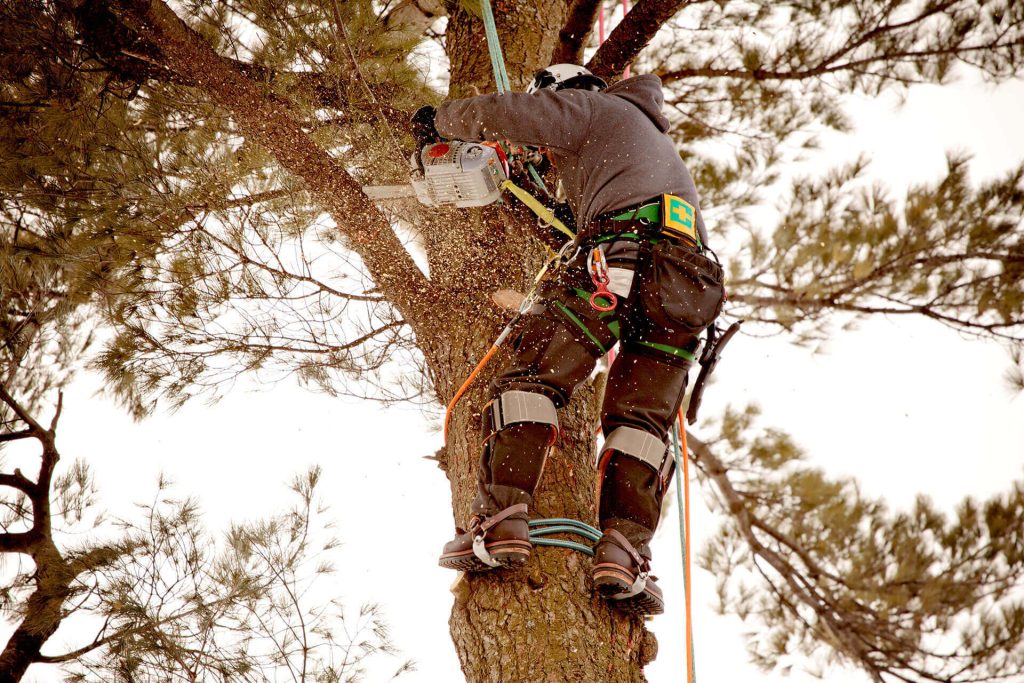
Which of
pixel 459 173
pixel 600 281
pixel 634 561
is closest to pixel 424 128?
pixel 459 173

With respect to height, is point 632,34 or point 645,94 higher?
point 632,34

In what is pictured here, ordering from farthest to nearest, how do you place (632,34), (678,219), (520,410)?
(632,34)
(678,219)
(520,410)

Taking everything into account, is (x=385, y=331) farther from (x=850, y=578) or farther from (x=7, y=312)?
(x=850, y=578)

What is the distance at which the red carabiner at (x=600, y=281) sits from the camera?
1771mm

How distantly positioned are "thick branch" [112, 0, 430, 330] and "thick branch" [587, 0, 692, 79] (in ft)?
2.75

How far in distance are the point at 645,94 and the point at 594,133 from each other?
0.72 feet

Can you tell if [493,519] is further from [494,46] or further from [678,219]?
[494,46]

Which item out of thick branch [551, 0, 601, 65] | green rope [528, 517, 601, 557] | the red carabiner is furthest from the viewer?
thick branch [551, 0, 601, 65]

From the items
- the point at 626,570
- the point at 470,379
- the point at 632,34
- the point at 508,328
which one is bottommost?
the point at 626,570

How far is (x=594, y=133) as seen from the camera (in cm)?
196

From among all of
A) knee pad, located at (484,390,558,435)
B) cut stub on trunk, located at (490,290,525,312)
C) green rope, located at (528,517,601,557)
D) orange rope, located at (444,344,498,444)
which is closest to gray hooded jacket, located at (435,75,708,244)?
cut stub on trunk, located at (490,290,525,312)

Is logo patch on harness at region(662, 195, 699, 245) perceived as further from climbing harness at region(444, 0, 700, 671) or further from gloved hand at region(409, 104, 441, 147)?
gloved hand at region(409, 104, 441, 147)

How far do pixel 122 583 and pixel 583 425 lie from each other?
1.66 meters

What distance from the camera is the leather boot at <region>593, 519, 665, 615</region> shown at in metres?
1.59
